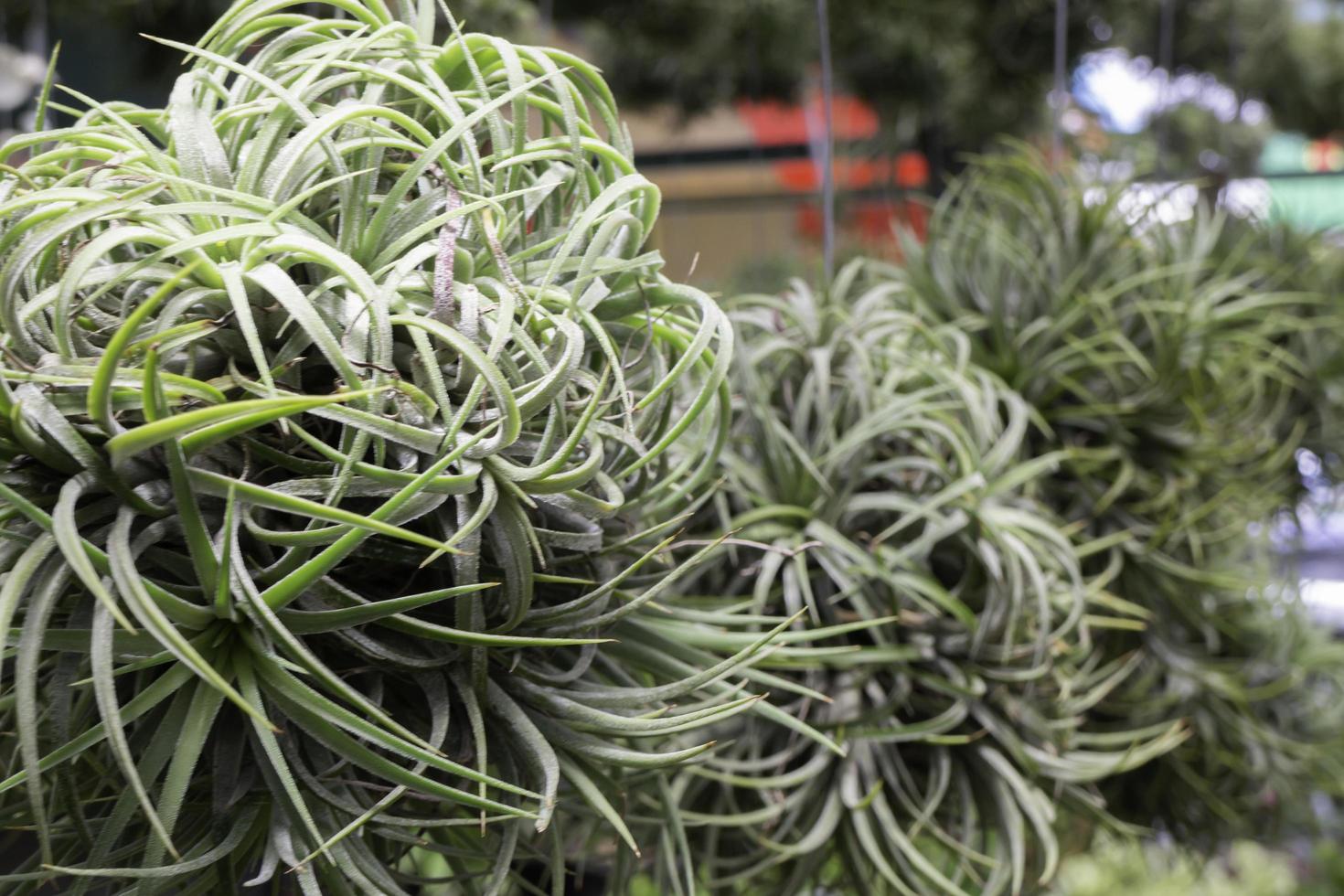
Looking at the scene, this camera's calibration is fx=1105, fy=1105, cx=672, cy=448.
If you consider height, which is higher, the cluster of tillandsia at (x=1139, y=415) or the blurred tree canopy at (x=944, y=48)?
the blurred tree canopy at (x=944, y=48)

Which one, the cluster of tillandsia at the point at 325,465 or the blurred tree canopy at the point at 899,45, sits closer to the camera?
the cluster of tillandsia at the point at 325,465

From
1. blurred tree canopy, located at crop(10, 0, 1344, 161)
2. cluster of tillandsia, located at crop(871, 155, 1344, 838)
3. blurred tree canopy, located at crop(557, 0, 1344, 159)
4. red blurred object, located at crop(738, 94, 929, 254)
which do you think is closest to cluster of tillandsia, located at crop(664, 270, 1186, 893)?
cluster of tillandsia, located at crop(871, 155, 1344, 838)

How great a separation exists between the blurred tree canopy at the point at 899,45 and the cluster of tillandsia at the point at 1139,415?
1.37ft

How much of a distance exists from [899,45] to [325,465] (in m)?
1.35

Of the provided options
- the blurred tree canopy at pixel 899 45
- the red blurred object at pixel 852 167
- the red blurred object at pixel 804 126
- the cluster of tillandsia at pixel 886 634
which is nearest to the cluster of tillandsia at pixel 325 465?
the cluster of tillandsia at pixel 886 634

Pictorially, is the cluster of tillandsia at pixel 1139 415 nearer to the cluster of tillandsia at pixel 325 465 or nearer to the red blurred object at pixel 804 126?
the cluster of tillandsia at pixel 325 465

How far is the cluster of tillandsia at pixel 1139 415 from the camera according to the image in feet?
2.15

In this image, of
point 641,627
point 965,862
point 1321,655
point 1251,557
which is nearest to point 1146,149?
point 1251,557

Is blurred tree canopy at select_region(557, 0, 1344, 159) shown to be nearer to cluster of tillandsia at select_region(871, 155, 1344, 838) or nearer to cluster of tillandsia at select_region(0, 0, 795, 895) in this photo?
cluster of tillandsia at select_region(871, 155, 1344, 838)

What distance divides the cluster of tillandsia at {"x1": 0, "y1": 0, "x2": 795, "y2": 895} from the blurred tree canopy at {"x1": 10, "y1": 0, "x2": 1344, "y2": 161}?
621 millimetres

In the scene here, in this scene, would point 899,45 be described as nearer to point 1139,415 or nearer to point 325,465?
point 1139,415

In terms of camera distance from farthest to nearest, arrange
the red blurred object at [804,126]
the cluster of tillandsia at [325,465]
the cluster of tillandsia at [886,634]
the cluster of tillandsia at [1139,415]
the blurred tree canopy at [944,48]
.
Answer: the red blurred object at [804,126], the blurred tree canopy at [944,48], the cluster of tillandsia at [1139,415], the cluster of tillandsia at [886,634], the cluster of tillandsia at [325,465]

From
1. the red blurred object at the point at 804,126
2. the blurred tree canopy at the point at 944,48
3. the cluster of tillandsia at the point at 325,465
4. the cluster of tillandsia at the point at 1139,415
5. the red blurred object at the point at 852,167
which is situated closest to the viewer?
the cluster of tillandsia at the point at 325,465

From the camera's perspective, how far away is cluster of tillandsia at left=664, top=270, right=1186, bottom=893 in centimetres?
47
